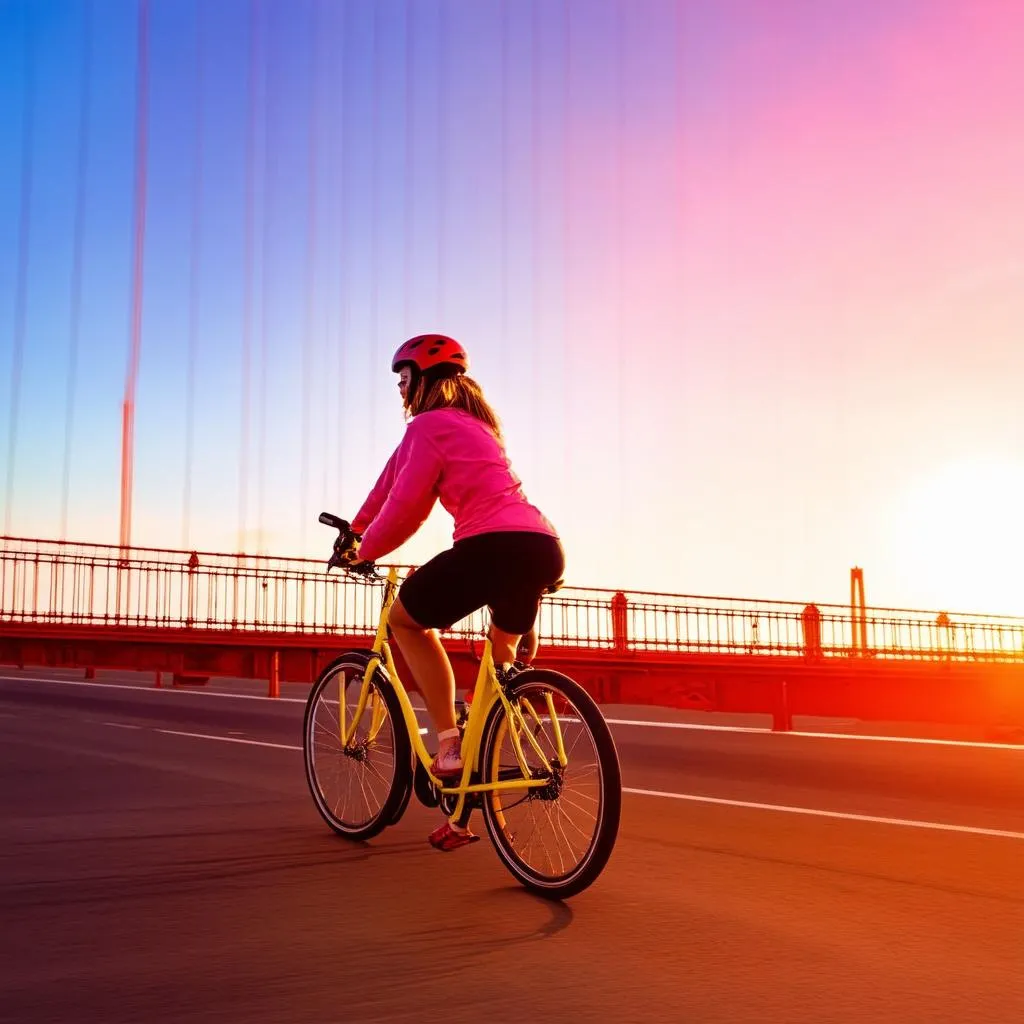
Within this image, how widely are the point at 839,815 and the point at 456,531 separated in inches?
139

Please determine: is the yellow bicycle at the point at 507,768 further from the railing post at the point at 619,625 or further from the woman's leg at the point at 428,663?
the railing post at the point at 619,625

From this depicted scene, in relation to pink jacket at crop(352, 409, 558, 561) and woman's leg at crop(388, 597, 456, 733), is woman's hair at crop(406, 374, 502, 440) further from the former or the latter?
woman's leg at crop(388, 597, 456, 733)

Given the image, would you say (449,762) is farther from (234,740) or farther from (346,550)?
(234,740)

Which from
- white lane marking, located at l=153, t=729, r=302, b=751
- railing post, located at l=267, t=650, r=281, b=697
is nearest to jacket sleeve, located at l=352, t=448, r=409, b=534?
white lane marking, located at l=153, t=729, r=302, b=751

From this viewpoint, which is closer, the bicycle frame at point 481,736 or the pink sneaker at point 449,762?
the bicycle frame at point 481,736

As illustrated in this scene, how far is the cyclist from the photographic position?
18.6ft

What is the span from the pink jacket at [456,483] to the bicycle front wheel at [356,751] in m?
1.01

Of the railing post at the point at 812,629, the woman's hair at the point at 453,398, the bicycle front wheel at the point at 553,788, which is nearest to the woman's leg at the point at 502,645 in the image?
the bicycle front wheel at the point at 553,788

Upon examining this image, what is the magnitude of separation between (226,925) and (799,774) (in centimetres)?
662

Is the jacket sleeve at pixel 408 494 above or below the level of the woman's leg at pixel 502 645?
above

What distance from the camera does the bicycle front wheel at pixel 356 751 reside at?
6.41 meters


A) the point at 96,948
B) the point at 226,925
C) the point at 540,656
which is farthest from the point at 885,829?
the point at 540,656

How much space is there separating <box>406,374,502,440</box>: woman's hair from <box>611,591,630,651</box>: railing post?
19.8 metres

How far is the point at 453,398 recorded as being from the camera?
19.7ft
